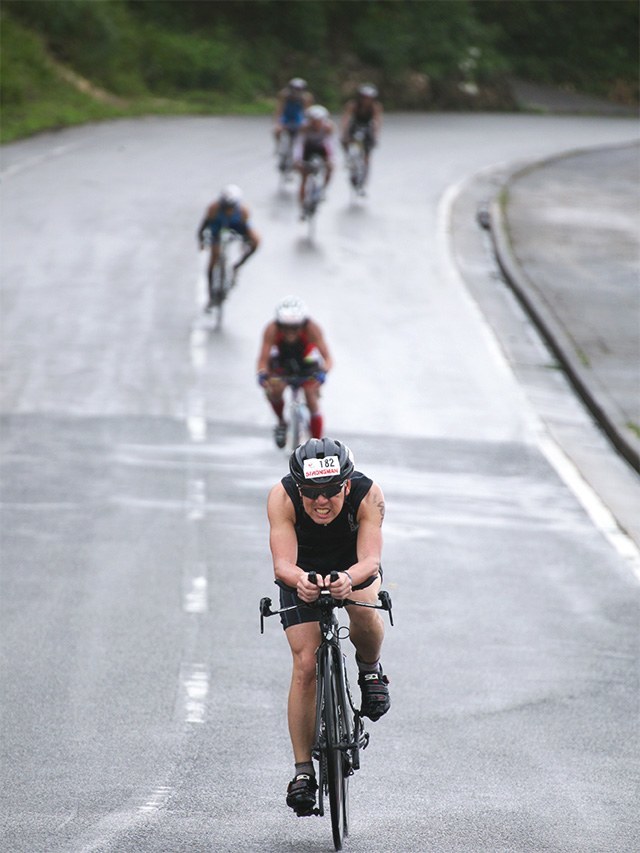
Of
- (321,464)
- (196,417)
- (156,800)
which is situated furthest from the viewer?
(196,417)

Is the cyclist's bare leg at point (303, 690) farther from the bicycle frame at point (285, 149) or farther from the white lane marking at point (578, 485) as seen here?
the bicycle frame at point (285, 149)

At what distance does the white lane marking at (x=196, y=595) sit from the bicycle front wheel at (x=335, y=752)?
4.19m

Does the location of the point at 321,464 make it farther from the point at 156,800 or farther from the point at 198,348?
the point at 198,348

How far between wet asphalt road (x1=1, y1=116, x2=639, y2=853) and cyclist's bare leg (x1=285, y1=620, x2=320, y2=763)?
19.8 inches

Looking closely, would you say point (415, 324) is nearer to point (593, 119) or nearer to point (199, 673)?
point (199, 673)

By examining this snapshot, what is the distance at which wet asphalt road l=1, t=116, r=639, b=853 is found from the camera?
27.0 ft

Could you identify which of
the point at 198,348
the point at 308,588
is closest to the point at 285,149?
the point at 198,348

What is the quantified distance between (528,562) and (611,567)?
697 mm

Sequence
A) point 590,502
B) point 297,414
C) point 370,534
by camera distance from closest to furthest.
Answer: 1. point 370,534
2. point 590,502
3. point 297,414

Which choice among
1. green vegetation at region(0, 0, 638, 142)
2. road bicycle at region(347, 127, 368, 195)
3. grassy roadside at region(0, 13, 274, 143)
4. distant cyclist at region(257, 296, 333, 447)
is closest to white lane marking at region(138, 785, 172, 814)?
distant cyclist at region(257, 296, 333, 447)

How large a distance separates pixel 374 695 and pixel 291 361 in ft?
27.2

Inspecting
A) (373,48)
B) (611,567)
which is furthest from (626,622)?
(373,48)

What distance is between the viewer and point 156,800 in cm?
806

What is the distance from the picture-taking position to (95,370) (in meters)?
19.9
